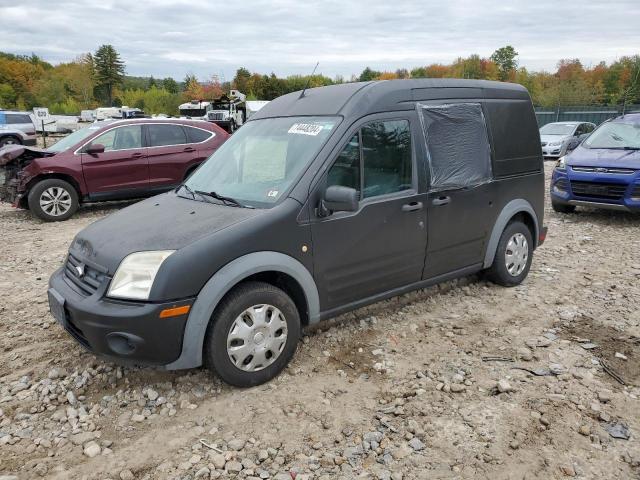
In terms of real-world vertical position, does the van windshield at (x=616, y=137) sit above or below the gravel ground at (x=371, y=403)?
above

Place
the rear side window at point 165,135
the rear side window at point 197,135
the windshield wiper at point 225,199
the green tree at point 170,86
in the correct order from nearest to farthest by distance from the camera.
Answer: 1. the windshield wiper at point 225,199
2. the rear side window at point 165,135
3. the rear side window at point 197,135
4. the green tree at point 170,86

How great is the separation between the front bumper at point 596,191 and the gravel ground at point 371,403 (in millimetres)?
3480

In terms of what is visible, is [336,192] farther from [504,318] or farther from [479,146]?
[504,318]

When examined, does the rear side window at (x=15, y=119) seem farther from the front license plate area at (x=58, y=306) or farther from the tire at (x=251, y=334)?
the tire at (x=251, y=334)

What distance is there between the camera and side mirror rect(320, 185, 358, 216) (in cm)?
337

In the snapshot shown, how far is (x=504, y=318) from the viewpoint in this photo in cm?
458

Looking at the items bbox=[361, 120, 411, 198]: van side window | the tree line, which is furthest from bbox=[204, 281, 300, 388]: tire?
the tree line

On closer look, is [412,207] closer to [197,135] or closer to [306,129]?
[306,129]

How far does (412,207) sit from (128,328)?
235cm

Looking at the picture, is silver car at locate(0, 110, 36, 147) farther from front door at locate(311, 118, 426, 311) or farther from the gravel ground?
front door at locate(311, 118, 426, 311)

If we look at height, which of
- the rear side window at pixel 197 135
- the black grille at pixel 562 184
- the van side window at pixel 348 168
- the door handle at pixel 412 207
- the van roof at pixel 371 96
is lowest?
the black grille at pixel 562 184

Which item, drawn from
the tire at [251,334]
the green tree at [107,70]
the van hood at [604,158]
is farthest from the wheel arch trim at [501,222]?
the green tree at [107,70]

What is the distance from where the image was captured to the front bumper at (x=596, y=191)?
766 centimetres

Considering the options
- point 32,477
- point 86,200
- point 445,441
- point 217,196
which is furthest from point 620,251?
point 86,200
